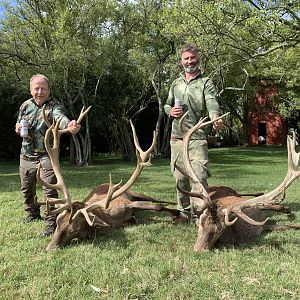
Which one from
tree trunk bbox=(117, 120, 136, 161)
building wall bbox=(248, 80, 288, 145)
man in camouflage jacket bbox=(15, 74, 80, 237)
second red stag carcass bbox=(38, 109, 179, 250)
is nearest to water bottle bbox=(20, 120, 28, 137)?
man in camouflage jacket bbox=(15, 74, 80, 237)

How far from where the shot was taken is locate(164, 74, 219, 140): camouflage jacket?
5.67 metres

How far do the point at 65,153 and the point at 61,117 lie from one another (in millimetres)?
23771

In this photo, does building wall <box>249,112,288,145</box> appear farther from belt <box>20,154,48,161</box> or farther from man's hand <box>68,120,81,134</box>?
man's hand <box>68,120,81,134</box>

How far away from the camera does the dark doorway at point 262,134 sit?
41188mm

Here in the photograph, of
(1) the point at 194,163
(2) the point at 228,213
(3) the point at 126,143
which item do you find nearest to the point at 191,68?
(1) the point at 194,163

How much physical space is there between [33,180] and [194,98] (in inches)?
99.4

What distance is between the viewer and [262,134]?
4147 cm

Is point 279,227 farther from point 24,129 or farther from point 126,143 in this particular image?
point 126,143

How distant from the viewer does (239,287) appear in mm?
3652

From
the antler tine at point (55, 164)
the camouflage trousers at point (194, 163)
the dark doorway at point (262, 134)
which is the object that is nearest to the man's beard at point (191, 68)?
the camouflage trousers at point (194, 163)

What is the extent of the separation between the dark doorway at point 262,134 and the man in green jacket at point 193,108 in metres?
36.7

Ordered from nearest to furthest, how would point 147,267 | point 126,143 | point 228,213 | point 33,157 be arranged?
point 147,267 < point 228,213 < point 33,157 < point 126,143

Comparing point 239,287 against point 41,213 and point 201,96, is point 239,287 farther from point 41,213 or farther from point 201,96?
point 41,213

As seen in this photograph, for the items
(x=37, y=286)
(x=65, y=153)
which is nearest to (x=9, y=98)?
(x=65, y=153)
